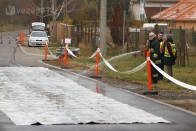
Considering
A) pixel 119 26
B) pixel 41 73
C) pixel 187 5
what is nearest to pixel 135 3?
pixel 187 5

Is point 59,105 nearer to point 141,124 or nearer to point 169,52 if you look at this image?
point 141,124

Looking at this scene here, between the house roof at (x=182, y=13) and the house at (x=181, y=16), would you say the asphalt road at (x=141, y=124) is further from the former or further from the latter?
the house roof at (x=182, y=13)

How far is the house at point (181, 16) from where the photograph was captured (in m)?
54.9

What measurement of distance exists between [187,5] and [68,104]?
5241 centimetres

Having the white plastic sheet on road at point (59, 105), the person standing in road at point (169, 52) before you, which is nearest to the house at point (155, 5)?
the person standing in road at point (169, 52)

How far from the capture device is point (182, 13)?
57156 mm

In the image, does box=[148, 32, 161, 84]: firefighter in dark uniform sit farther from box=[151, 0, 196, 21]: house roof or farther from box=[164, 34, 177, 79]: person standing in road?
box=[151, 0, 196, 21]: house roof

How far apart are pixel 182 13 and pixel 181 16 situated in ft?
4.12

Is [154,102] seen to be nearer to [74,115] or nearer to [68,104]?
[68,104]

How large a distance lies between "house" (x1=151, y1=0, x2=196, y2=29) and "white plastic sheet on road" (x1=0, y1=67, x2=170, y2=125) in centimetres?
3808

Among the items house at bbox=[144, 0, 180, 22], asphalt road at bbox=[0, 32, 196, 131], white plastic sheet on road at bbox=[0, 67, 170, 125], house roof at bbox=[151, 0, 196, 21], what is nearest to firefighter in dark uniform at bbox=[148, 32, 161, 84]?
white plastic sheet on road at bbox=[0, 67, 170, 125]

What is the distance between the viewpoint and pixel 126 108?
1234 centimetres

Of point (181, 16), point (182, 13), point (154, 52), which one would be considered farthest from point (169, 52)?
point (182, 13)

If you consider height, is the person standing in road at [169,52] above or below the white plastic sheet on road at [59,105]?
above
